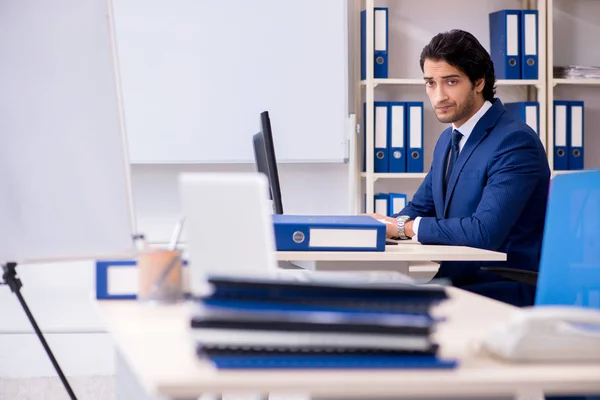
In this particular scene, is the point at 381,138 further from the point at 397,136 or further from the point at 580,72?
the point at 580,72

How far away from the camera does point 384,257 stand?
89.6 inches

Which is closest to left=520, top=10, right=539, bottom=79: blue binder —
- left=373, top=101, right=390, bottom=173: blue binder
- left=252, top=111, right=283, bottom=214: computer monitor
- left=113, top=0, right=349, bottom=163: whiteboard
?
left=373, top=101, right=390, bottom=173: blue binder

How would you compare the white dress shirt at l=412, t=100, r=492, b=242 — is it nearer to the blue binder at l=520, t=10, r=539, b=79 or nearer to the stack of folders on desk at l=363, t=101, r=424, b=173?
the stack of folders on desk at l=363, t=101, r=424, b=173

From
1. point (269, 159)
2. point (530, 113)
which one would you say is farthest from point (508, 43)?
point (269, 159)

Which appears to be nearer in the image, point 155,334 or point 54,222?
point 155,334

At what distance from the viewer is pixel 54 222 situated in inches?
61.4

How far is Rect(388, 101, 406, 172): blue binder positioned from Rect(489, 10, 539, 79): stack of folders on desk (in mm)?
546

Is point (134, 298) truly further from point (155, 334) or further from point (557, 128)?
point (557, 128)

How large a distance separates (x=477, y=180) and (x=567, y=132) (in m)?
1.60

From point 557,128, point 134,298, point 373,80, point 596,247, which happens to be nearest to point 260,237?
point 134,298

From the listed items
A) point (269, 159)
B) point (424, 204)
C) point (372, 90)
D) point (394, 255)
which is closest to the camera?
point (394, 255)

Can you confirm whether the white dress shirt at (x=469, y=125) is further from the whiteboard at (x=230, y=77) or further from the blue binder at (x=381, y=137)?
the whiteboard at (x=230, y=77)

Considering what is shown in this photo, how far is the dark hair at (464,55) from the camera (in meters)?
2.97

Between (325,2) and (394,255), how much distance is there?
2.16m
